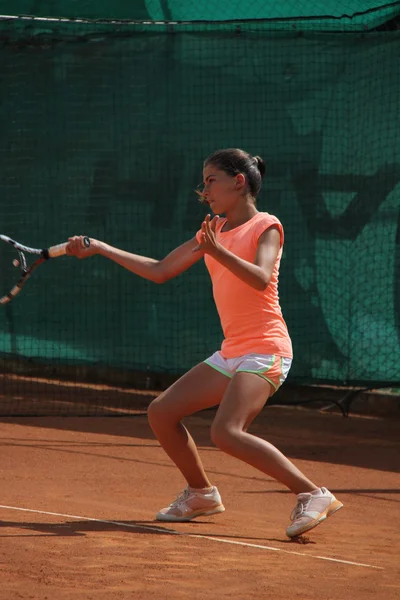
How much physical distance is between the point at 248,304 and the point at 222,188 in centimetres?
57

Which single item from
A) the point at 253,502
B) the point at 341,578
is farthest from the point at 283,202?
the point at 341,578

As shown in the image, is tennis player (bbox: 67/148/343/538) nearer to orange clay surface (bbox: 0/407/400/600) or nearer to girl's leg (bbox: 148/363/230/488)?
girl's leg (bbox: 148/363/230/488)

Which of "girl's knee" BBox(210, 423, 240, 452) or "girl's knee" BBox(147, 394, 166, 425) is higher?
"girl's knee" BBox(147, 394, 166, 425)

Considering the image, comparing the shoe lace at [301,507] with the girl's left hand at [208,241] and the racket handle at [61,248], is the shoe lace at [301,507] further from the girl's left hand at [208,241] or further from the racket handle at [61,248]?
the racket handle at [61,248]

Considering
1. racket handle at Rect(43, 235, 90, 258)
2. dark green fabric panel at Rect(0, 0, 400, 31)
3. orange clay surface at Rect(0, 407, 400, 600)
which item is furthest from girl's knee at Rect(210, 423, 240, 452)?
dark green fabric panel at Rect(0, 0, 400, 31)

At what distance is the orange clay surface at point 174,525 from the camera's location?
4.42m

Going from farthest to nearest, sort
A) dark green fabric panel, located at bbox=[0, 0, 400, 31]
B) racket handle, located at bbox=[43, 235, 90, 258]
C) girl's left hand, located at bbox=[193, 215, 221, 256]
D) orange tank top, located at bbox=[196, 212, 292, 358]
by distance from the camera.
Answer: dark green fabric panel, located at bbox=[0, 0, 400, 31], racket handle, located at bbox=[43, 235, 90, 258], orange tank top, located at bbox=[196, 212, 292, 358], girl's left hand, located at bbox=[193, 215, 221, 256]

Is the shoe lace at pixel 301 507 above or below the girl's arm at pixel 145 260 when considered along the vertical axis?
below

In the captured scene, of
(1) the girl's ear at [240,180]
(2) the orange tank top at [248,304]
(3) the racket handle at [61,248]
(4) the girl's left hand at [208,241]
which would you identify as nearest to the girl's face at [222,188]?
(1) the girl's ear at [240,180]

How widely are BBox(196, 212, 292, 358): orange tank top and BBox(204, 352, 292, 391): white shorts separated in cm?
3

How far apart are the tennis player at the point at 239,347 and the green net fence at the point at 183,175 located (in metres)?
4.39

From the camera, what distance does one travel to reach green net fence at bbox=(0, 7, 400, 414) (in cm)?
964

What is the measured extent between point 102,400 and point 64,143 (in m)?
2.37

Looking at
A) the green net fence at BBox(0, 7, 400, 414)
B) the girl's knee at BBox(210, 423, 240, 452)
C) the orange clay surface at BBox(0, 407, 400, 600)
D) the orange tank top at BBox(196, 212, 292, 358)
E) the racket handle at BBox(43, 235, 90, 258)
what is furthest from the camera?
the green net fence at BBox(0, 7, 400, 414)
